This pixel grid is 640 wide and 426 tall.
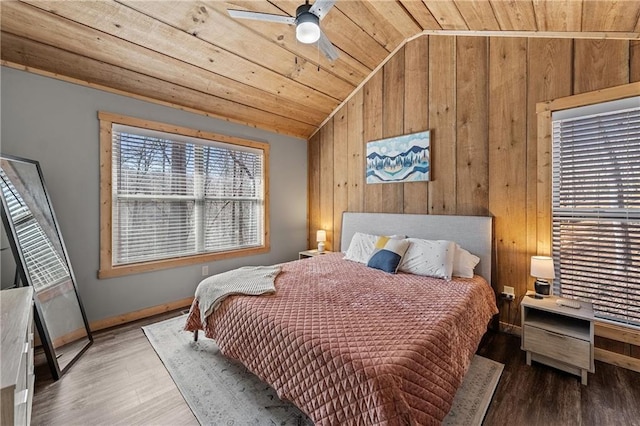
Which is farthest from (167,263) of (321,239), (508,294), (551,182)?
(551,182)

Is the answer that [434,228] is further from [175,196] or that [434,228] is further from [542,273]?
[175,196]

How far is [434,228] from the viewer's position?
10.4 feet

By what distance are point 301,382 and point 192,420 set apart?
0.83 metres

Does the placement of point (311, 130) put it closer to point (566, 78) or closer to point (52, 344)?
point (566, 78)

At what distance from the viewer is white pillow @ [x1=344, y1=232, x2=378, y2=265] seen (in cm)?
324

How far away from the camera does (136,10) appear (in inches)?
87.5

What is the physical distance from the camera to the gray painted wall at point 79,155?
242 cm

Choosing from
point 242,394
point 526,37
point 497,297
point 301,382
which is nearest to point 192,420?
point 242,394

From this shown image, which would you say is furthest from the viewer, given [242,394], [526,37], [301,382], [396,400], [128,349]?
[526,37]

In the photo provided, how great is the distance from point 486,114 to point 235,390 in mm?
3448

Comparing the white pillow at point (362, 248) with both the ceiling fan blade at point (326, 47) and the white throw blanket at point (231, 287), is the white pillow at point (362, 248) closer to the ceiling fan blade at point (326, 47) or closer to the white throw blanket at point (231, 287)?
the white throw blanket at point (231, 287)

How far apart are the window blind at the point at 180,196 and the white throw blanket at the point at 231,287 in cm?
135

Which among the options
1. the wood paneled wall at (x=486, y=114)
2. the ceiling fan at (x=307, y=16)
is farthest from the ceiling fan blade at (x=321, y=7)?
the wood paneled wall at (x=486, y=114)

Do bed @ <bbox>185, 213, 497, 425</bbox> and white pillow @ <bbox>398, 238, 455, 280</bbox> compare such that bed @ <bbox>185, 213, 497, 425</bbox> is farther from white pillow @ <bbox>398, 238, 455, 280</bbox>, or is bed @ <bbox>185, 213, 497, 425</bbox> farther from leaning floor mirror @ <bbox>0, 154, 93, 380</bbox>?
leaning floor mirror @ <bbox>0, 154, 93, 380</bbox>
